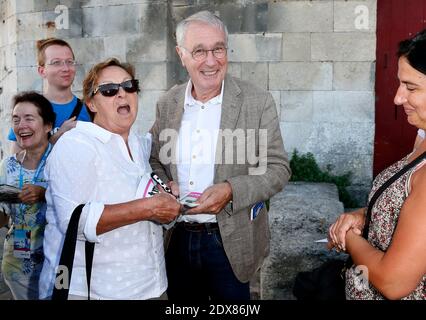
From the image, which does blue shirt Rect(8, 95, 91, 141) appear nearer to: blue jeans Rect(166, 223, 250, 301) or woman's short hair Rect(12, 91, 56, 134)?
woman's short hair Rect(12, 91, 56, 134)

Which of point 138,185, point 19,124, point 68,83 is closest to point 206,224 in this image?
point 138,185

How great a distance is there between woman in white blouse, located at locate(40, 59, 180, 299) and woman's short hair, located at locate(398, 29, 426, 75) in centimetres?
116

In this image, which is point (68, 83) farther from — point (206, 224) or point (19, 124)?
point (206, 224)

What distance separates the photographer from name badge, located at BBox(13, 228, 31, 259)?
2848mm

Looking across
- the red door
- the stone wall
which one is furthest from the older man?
the red door

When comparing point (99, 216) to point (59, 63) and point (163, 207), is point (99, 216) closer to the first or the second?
point (163, 207)

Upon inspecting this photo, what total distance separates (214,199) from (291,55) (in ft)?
12.0

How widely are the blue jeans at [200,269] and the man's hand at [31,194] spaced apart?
2.59 feet

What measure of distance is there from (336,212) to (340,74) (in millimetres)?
2058

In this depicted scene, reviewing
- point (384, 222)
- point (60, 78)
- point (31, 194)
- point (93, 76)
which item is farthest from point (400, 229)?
point (60, 78)

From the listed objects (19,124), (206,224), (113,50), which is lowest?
(206,224)

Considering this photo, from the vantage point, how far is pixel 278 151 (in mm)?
2682
